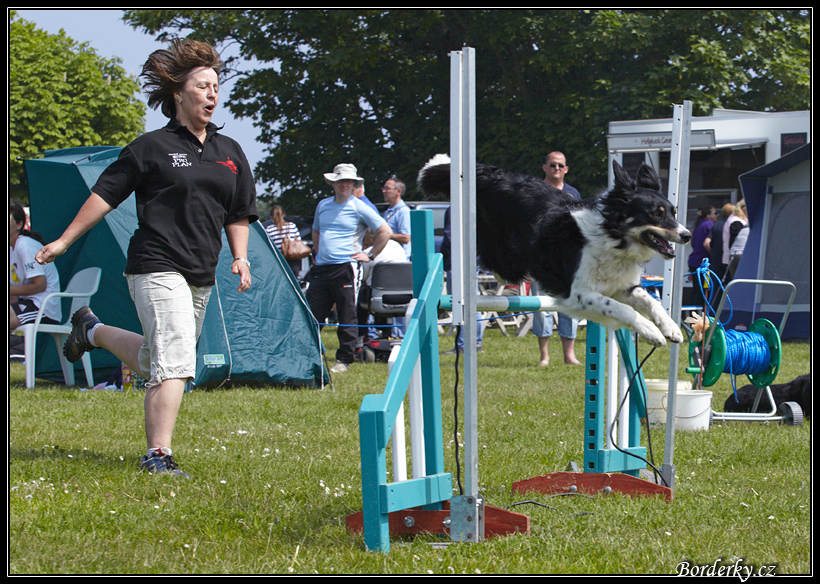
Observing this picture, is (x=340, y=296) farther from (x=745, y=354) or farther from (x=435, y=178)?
(x=745, y=354)

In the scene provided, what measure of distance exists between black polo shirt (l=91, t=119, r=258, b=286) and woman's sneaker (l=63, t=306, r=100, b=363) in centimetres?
87

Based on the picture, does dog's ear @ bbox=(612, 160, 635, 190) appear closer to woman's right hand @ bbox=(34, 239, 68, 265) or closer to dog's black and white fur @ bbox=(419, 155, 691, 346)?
dog's black and white fur @ bbox=(419, 155, 691, 346)

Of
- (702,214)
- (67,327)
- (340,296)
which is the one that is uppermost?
(702,214)

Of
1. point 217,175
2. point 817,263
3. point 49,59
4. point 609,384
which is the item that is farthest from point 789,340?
point 49,59

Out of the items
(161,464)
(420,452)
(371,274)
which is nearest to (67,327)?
(371,274)

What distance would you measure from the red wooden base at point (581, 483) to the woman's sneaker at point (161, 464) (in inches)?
60.9

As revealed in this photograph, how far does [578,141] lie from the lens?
60.5 ft

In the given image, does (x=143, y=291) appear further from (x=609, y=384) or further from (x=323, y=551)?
(x=609, y=384)

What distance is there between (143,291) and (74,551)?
1261 mm

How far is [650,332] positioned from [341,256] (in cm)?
495

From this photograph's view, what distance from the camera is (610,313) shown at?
3049 mm

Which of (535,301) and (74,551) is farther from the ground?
(535,301)

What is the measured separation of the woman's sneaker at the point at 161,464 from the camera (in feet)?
11.8

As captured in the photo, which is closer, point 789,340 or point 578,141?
point 789,340
